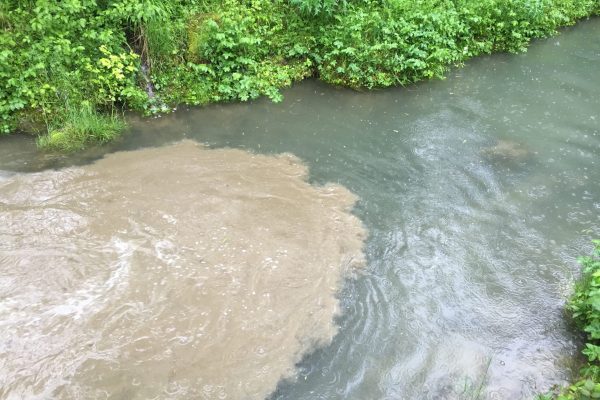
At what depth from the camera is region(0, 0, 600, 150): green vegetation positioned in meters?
7.64

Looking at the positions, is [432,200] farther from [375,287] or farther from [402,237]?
[375,287]

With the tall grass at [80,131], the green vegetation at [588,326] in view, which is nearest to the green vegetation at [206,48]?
the tall grass at [80,131]

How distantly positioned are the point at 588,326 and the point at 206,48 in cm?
751

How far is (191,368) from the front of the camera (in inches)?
167

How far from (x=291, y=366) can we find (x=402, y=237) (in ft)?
7.62

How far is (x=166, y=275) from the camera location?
5117 millimetres

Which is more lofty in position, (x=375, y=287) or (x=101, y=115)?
(x=101, y=115)

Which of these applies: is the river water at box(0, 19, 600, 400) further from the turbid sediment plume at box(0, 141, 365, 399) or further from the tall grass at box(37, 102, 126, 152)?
the tall grass at box(37, 102, 126, 152)

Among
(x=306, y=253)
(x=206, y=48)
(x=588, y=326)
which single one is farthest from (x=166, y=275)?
(x=206, y=48)

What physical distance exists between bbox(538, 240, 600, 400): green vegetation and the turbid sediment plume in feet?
6.91

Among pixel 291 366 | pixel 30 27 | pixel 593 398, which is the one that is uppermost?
pixel 30 27

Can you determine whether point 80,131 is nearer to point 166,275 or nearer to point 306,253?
point 166,275

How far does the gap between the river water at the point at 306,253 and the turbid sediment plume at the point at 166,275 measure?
0.06 feet

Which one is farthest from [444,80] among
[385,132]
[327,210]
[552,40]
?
[327,210]
